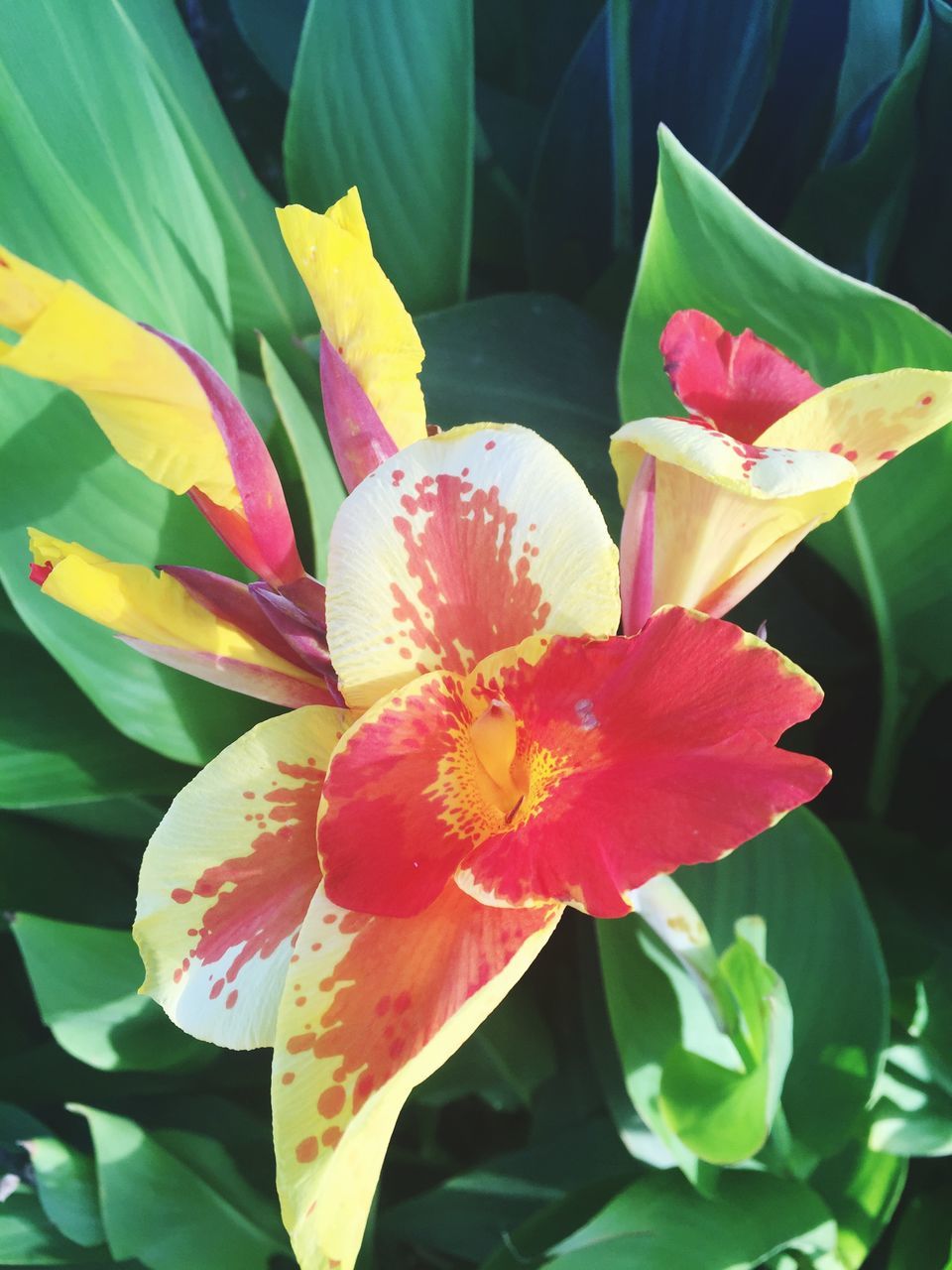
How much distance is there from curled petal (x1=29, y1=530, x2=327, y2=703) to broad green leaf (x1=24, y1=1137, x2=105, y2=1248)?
0.35 meters

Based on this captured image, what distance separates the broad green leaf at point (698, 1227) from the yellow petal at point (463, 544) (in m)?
0.36

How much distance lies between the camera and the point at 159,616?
0.34 m

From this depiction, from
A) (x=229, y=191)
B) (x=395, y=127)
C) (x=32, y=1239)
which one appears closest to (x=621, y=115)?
(x=395, y=127)

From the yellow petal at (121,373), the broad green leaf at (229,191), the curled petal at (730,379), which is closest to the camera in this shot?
the yellow petal at (121,373)

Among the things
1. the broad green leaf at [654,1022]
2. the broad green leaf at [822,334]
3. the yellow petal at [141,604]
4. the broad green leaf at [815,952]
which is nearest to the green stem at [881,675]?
the broad green leaf at [822,334]

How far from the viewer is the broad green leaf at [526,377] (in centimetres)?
61

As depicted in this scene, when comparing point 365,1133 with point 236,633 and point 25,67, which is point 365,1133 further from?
point 25,67

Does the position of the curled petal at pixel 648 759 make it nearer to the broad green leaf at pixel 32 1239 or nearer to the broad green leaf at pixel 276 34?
the broad green leaf at pixel 32 1239

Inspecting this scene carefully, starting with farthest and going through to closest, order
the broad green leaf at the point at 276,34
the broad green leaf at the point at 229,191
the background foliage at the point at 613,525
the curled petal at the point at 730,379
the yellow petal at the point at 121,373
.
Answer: the broad green leaf at the point at 276,34 → the broad green leaf at the point at 229,191 → the background foliage at the point at 613,525 → the curled petal at the point at 730,379 → the yellow petal at the point at 121,373

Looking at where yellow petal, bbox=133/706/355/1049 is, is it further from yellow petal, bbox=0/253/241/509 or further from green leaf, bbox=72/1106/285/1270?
green leaf, bbox=72/1106/285/1270

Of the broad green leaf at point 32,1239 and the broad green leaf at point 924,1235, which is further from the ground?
the broad green leaf at point 32,1239

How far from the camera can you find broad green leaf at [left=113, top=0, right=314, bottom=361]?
0.61 metres

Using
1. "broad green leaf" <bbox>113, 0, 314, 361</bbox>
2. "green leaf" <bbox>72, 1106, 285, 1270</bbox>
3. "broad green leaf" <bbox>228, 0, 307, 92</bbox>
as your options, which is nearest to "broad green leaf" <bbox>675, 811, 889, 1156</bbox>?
"green leaf" <bbox>72, 1106, 285, 1270</bbox>

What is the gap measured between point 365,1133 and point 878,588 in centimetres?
41
